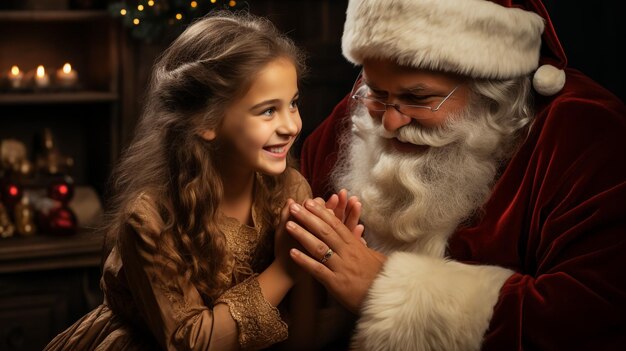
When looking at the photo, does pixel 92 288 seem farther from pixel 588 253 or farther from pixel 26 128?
pixel 588 253

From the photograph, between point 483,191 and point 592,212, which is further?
point 483,191

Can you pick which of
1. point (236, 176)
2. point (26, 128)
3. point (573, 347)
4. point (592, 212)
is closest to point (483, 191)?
point (592, 212)

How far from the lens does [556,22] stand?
2.71 meters

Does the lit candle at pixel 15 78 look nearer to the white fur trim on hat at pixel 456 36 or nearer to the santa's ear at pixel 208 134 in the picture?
the santa's ear at pixel 208 134

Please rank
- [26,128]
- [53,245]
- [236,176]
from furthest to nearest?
[26,128] → [53,245] → [236,176]

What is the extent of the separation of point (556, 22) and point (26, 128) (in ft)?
7.61

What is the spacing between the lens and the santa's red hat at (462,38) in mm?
1912

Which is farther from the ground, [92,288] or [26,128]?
[26,128]

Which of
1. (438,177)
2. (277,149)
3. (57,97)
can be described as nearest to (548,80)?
(438,177)

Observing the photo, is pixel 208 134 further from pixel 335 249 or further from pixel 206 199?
pixel 335 249

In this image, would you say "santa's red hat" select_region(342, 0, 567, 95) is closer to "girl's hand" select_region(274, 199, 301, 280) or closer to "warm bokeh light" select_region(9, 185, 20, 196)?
"girl's hand" select_region(274, 199, 301, 280)

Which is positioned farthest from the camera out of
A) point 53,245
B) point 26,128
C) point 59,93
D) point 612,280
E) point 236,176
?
point 26,128

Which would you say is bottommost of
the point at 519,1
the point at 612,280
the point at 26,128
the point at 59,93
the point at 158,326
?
the point at 26,128

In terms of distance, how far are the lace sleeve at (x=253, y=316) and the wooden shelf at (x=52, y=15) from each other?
6.21 ft
